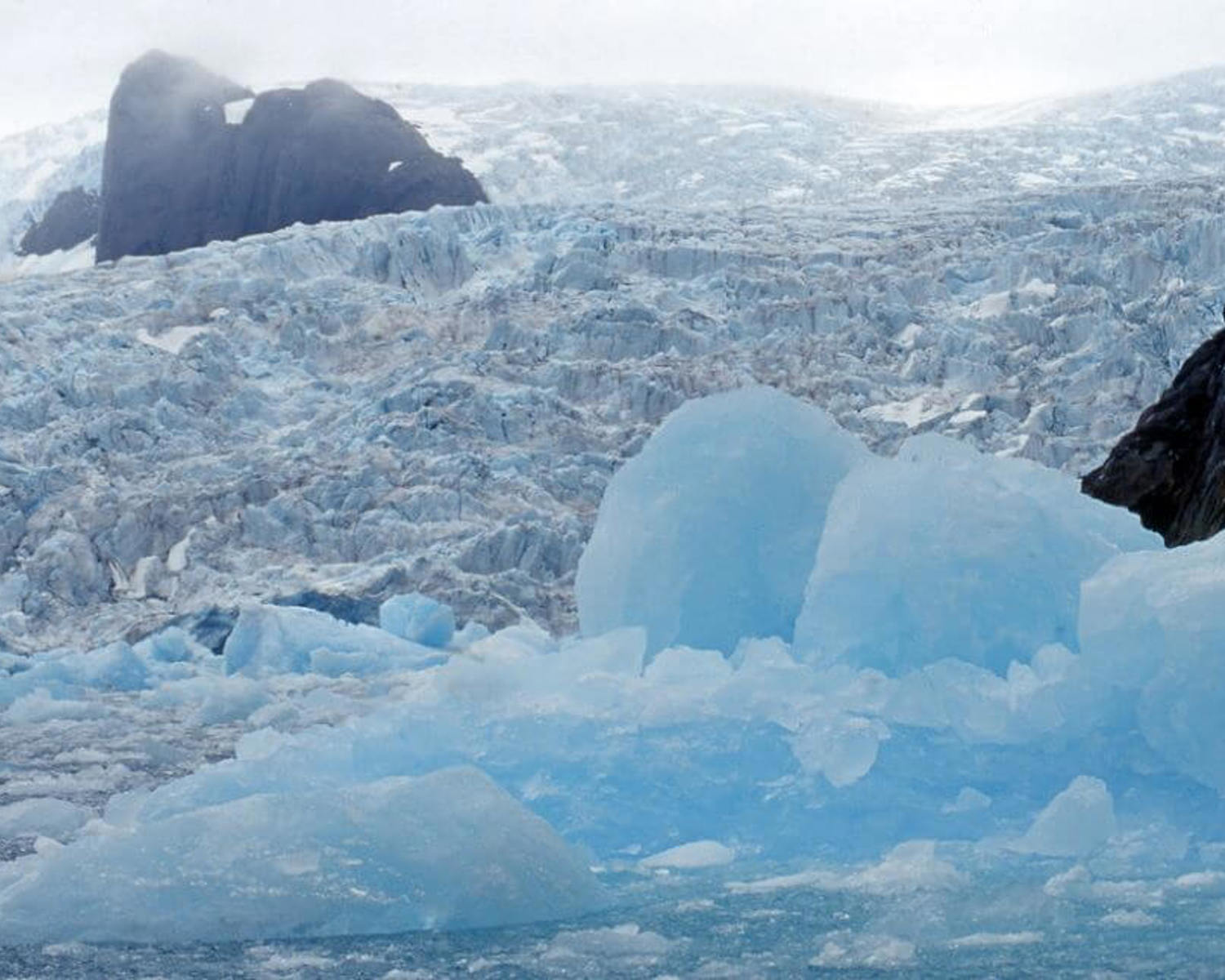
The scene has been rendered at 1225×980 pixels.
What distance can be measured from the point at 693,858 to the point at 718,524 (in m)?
2.77

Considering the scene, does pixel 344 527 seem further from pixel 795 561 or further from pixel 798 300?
pixel 795 561

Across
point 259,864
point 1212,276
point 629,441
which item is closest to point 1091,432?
point 1212,276

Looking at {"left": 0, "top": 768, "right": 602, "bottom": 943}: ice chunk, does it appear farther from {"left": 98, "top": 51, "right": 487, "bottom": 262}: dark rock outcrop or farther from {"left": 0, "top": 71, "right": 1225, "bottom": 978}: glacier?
{"left": 98, "top": 51, "right": 487, "bottom": 262}: dark rock outcrop

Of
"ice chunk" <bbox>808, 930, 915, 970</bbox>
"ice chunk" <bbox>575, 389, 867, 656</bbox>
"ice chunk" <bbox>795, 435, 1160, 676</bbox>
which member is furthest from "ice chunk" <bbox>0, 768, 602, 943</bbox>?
"ice chunk" <bbox>575, 389, 867, 656</bbox>

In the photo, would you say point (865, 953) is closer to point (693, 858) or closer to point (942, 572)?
point (693, 858)

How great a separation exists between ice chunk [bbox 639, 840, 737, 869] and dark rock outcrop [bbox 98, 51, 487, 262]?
105 feet

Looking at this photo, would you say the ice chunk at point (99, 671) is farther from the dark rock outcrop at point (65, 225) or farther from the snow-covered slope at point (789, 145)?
the dark rock outcrop at point (65, 225)

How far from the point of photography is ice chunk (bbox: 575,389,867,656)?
24.8ft

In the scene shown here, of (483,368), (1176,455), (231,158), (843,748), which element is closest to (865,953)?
(843,748)

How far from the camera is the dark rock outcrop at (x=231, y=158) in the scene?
36.9m

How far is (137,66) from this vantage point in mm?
40344

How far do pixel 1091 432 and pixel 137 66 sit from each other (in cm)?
2834

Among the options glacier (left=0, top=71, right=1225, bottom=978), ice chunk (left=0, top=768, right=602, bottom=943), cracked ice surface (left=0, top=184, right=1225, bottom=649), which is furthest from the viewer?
cracked ice surface (left=0, top=184, right=1225, bottom=649)

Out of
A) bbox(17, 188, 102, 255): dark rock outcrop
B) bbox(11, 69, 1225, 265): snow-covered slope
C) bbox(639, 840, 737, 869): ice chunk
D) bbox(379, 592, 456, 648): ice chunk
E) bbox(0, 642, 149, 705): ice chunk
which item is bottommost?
bbox(0, 642, 149, 705): ice chunk
